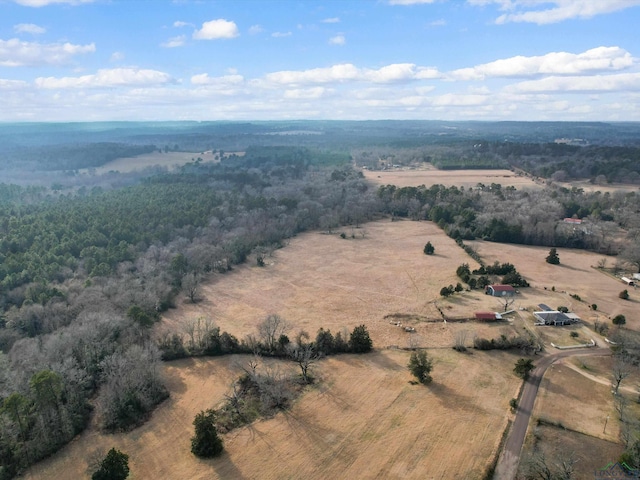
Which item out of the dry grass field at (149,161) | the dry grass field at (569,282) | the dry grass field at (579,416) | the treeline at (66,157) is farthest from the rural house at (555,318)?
the treeline at (66,157)

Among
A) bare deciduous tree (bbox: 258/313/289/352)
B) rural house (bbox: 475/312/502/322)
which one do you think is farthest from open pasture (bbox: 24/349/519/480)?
rural house (bbox: 475/312/502/322)

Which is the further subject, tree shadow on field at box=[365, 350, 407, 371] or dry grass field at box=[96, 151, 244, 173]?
dry grass field at box=[96, 151, 244, 173]

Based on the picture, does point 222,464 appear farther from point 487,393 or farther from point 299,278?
point 299,278

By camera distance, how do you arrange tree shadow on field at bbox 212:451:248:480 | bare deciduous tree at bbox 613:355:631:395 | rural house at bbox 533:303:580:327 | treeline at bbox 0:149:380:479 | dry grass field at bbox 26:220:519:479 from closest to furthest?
tree shadow on field at bbox 212:451:248:480
dry grass field at bbox 26:220:519:479
treeline at bbox 0:149:380:479
bare deciduous tree at bbox 613:355:631:395
rural house at bbox 533:303:580:327

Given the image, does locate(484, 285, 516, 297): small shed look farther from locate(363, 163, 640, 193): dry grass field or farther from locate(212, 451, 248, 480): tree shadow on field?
locate(363, 163, 640, 193): dry grass field

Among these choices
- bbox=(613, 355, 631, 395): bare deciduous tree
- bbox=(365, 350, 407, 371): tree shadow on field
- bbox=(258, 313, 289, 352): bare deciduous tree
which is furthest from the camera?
bbox=(258, 313, 289, 352): bare deciduous tree

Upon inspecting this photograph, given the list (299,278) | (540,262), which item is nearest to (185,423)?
(299,278)
